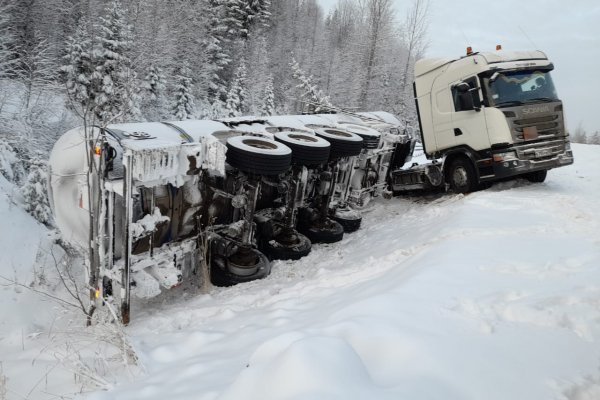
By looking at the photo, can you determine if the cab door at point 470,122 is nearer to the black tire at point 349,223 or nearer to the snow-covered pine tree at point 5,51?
the black tire at point 349,223

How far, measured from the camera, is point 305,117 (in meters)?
8.14

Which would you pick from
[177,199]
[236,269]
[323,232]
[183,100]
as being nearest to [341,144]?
[323,232]

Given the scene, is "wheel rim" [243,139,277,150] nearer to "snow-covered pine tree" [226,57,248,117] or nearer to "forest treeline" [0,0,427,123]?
"forest treeline" [0,0,427,123]

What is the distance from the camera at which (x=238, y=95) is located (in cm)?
2839

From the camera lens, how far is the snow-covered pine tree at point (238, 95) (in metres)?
27.8

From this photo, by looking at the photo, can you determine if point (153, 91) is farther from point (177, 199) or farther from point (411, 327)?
point (411, 327)

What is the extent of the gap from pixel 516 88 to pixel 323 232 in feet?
15.3

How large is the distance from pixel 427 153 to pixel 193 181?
6.02 meters

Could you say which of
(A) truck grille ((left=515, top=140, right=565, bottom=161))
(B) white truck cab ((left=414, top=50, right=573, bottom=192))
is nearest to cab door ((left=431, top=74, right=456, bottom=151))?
(B) white truck cab ((left=414, top=50, right=573, bottom=192))

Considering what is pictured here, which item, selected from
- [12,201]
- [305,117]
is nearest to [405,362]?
[305,117]

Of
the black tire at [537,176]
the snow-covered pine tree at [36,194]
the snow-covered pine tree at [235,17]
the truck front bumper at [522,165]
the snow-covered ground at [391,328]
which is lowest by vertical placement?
the snow-covered pine tree at [36,194]

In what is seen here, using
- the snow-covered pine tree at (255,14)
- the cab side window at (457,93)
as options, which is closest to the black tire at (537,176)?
the cab side window at (457,93)

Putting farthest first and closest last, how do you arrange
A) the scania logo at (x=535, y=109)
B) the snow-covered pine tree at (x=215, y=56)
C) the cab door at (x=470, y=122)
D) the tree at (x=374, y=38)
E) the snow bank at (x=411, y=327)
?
the snow-covered pine tree at (x=215, y=56)
the tree at (x=374, y=38)
the cab door at (x=470, y=122)
the scania logo at (x=535, y=109)
the snow bank at (x=411, y=327)

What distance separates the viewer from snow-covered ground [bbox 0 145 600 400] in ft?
6.02
